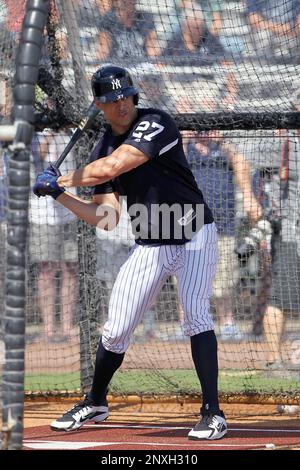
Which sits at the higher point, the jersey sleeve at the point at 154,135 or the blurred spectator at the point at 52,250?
the jersey sleeve at the point at 154,135

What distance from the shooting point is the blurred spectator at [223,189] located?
7141mm

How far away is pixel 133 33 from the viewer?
20.4 ft

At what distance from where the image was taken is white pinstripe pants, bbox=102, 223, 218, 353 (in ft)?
16.5

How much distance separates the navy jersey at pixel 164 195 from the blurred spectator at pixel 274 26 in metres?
1.32

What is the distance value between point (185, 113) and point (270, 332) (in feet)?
6.30

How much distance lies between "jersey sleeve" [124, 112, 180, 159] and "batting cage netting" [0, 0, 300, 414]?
0.80 meters

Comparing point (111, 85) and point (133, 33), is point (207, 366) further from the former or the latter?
point (133, 33)

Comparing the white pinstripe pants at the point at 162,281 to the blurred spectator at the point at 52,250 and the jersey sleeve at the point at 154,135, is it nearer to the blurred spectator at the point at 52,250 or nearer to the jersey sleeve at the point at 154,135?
the jersey sleeve at the point at 154,135

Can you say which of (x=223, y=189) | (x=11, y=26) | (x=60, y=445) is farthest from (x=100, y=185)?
(x=223, y=189)

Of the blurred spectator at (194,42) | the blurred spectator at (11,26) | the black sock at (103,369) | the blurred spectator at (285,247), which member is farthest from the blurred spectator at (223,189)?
the black sock at (103,369)

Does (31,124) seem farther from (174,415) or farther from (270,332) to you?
(270,332)

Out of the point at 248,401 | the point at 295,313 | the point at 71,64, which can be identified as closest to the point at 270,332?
the point at 295,313

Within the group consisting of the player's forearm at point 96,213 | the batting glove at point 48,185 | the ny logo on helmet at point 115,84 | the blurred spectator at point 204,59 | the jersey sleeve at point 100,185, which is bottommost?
the player's forearm at point 96,213

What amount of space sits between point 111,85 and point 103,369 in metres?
1.53
